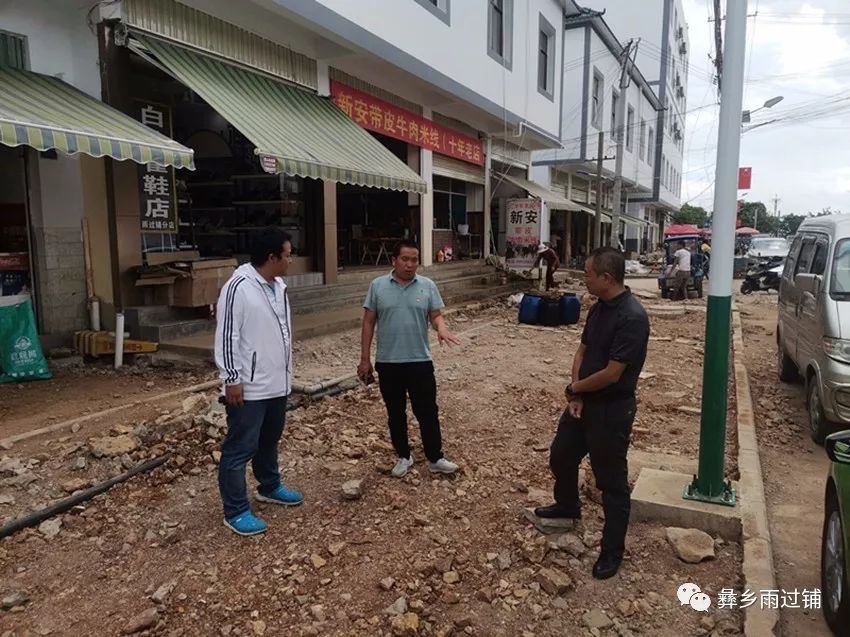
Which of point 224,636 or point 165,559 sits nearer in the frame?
point 224,636

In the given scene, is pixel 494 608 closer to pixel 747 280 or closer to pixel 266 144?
pixel 266 144

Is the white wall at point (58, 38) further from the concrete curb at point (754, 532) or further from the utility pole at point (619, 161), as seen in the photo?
the utility pole at point (619, 161)

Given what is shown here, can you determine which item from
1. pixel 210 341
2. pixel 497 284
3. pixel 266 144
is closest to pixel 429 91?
pixel 497 284

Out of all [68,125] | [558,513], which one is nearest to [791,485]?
[558,513]

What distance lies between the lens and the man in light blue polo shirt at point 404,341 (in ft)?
13.2

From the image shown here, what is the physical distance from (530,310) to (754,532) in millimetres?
8138

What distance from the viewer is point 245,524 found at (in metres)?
3.43

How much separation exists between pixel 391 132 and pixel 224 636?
1055cm

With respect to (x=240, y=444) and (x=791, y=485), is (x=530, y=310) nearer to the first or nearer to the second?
(x=791, y=485)

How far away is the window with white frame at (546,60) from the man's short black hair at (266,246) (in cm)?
1567

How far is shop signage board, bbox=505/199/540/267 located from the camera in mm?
16078

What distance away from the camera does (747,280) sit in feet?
59.8

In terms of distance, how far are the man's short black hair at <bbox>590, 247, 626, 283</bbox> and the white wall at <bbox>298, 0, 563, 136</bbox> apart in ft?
24.1

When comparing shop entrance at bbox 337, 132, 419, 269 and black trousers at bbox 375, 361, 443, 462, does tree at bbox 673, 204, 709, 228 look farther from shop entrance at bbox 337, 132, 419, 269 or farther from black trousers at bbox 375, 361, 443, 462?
black trousers at bbox 375, 361, 443, 462
